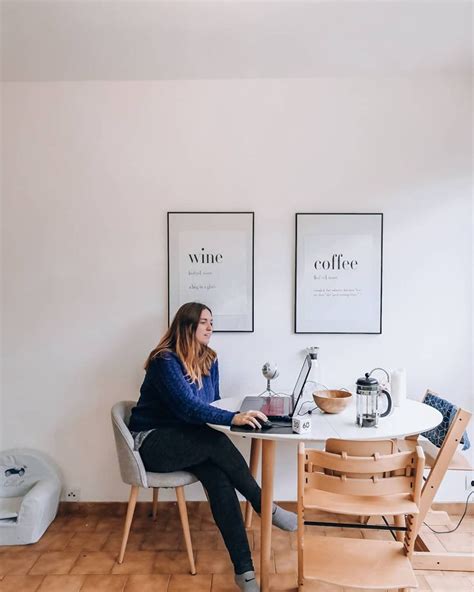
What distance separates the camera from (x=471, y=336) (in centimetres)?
271

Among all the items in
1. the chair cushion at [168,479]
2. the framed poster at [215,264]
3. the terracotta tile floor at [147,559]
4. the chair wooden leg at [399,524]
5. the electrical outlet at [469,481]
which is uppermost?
the framed poster at [215,264]

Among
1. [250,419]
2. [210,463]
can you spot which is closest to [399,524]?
[250,419]

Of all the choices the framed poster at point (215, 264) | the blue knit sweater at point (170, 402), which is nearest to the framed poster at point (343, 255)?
the framed poster at point (215, 264)

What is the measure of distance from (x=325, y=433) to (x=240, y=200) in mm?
1422

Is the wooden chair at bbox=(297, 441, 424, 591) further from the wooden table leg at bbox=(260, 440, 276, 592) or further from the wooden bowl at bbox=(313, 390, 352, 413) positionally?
the wooden bowl at bbox=(313, 390, 352, 413)

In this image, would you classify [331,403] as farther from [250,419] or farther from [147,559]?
[147,559]

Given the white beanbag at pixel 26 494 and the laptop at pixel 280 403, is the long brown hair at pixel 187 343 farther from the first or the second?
the white beanbag at pixel 26 494

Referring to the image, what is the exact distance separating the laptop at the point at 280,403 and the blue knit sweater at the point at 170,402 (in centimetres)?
21

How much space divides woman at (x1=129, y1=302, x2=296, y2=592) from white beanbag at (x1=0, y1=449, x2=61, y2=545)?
70 centimetres

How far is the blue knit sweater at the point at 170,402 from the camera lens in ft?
7.02

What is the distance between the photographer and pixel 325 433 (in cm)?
193

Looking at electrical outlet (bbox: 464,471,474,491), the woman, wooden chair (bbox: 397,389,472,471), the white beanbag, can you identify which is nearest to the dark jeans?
the woman

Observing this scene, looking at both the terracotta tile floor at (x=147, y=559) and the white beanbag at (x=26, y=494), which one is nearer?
the terracotta tile floor at (x=147, y=559)

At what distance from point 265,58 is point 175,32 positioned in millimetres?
506
